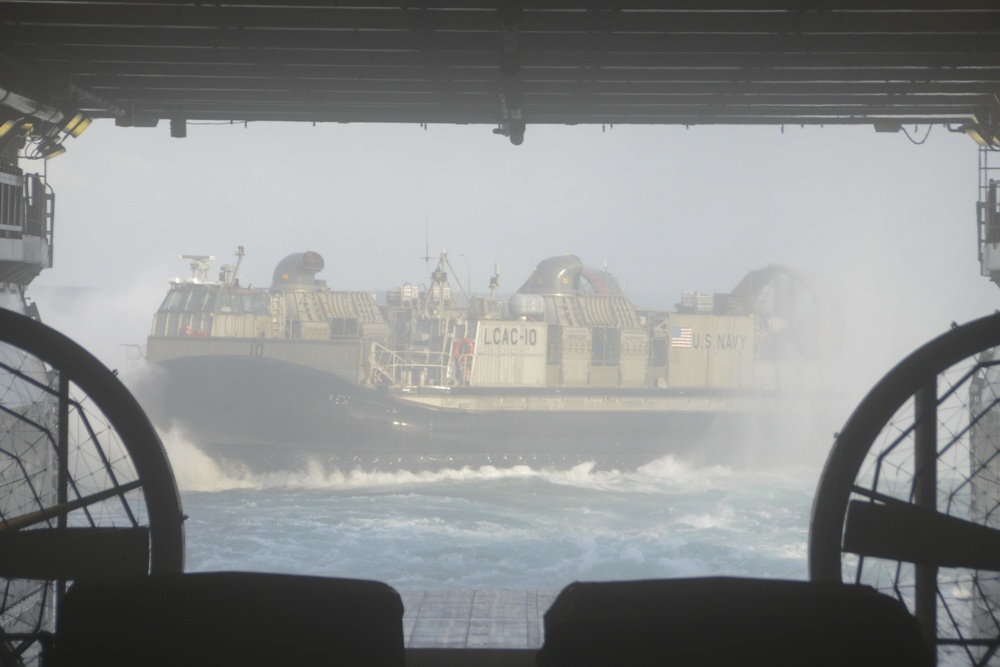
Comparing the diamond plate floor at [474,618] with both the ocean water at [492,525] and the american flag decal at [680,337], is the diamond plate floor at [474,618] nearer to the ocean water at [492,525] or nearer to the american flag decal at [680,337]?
the ocean water at [492,525]

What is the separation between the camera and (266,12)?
5.46 metres

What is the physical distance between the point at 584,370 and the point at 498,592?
22.8m

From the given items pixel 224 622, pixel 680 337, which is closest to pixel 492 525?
pixel 680 337

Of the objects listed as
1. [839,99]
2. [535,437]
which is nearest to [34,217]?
[839,99]

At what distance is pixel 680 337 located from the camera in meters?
31.2

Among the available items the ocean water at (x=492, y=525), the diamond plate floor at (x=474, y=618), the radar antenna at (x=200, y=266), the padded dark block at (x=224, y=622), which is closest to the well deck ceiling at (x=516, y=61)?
the diamond plate floor at (x=474, y=618)

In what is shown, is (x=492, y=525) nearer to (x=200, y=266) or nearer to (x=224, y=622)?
(x=200, y=266)

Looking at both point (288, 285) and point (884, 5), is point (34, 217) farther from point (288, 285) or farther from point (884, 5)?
point (288, 285)

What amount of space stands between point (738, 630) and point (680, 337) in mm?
30217

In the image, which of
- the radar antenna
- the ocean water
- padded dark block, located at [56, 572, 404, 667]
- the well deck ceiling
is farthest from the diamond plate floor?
the radar antenna

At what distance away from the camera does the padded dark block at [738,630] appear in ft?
4.98

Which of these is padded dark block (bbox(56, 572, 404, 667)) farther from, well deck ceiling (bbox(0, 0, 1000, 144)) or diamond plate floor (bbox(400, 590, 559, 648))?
well deck ceiling (bbox(0, 0, 1000, 144))

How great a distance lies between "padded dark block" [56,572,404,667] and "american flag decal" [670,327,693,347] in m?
30.0

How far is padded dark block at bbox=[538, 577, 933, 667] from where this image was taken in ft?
4.98
